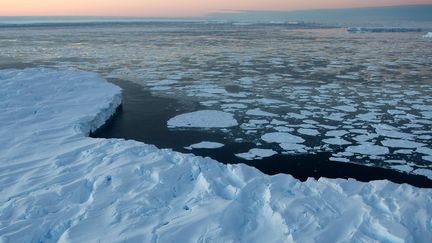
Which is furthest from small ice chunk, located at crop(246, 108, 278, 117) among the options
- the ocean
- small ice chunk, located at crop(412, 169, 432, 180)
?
small ice chunk, located at crop(412, 169, 432, 180)

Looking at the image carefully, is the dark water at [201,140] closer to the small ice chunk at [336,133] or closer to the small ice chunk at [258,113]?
the small ice chunk at [336,133]

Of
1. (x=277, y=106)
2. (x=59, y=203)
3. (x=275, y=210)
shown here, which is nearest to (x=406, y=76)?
(x=277, y=106)

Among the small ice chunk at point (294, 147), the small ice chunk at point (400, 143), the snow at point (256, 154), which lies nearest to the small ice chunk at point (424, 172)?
the small ice chunk at point (400, 143)

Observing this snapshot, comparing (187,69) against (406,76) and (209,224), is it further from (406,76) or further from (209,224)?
(209,224)

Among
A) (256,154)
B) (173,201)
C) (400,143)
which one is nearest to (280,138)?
(256,154)

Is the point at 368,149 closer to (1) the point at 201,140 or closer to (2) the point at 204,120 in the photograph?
(1) the point at 201,140

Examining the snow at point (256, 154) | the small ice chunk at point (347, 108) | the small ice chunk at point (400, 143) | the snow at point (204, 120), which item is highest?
the small ice chunk at point (347, 108)
